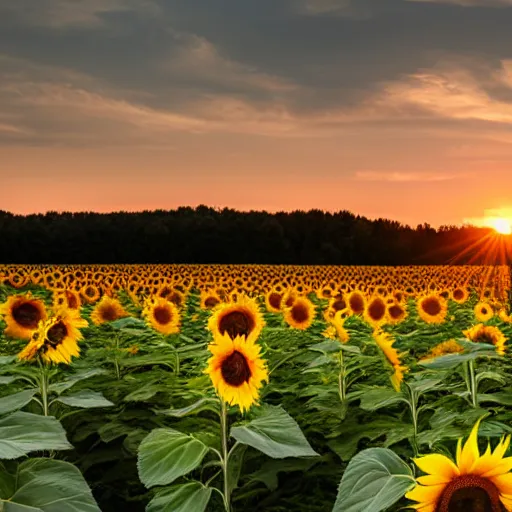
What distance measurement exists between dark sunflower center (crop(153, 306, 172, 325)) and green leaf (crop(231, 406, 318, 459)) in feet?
9.64

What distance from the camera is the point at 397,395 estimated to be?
358 cm

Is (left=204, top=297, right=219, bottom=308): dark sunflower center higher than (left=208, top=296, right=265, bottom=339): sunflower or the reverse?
the reverse

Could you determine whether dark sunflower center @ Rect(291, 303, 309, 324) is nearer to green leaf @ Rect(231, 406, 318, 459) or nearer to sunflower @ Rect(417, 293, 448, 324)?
sunflower @ Rect(417, 293, 448, 324)

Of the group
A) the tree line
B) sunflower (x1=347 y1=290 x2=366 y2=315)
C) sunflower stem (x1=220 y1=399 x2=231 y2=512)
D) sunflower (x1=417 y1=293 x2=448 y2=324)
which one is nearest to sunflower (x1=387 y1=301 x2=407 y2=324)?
sunflower (x1=347 y1=290 x2=366 y2=315)

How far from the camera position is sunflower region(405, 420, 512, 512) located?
1.99 meters

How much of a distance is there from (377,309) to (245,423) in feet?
17.6

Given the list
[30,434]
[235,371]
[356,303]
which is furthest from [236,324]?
[356,303]

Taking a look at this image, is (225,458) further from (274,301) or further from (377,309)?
(274,301)

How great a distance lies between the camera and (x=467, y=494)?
2.03 metres

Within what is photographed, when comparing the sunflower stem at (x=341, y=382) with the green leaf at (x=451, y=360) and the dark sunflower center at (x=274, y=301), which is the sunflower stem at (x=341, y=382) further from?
the dark sunflower center at (x=274, y=301)

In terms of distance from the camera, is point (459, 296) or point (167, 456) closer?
point (167, 456)

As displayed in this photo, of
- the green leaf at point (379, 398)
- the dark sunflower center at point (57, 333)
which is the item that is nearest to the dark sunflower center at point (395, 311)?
the dark sunflower center at point (57, 333)

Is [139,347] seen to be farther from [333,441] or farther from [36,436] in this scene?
[36,436]

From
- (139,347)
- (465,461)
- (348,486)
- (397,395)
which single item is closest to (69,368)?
(139,347)
